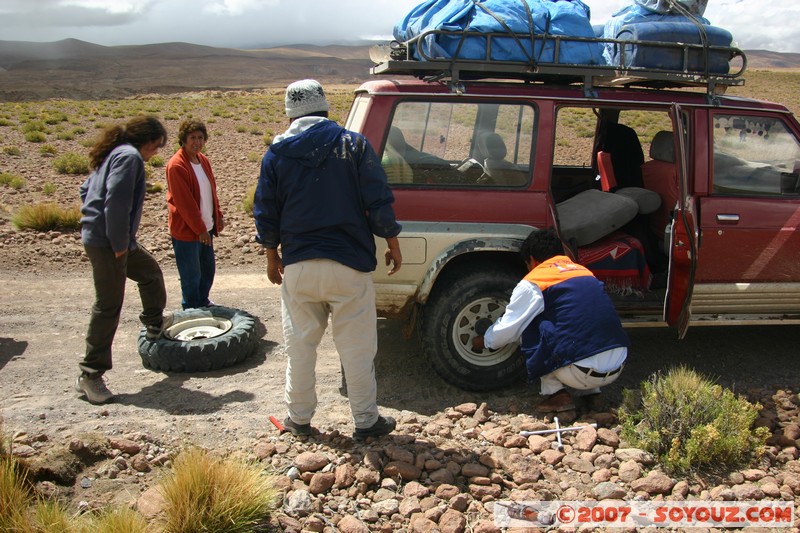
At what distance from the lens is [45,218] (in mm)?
9117

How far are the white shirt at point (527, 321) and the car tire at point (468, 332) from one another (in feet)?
1.22

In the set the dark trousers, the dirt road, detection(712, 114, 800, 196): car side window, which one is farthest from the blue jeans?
detection(712, 114, 800, 196): car side window

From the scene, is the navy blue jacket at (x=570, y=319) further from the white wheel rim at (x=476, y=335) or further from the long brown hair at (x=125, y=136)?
the long brown hair at (x=125, y=136)

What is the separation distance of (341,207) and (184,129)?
275 centimetres

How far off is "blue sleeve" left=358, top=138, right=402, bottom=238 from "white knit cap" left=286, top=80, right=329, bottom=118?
0.32 m

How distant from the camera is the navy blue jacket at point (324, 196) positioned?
3.63 meters

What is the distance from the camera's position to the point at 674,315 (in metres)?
4.79

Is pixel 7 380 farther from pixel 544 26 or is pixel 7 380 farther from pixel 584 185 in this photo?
pixel 584 185

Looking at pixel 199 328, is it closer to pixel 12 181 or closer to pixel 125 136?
pixel 125 136

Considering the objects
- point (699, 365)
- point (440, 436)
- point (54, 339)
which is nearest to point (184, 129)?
point (54, 339)

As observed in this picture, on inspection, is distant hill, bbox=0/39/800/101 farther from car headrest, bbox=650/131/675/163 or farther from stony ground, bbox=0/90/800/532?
car headrest, bbox=650/131/675/163

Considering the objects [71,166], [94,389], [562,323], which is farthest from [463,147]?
[71,166]

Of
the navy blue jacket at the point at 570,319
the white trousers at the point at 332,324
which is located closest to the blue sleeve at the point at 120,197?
the white trousers at the point at 332,324

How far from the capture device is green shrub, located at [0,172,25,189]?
12125 mm
